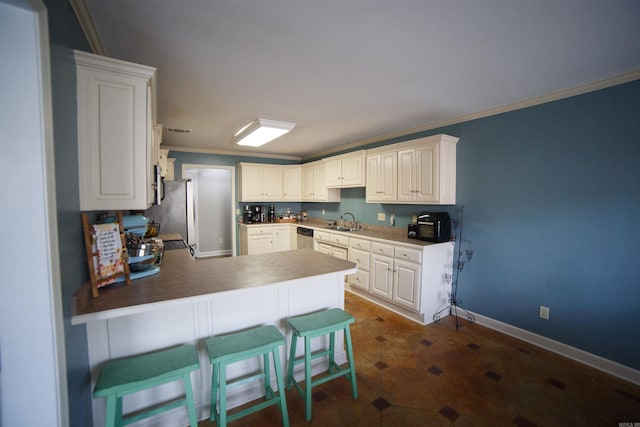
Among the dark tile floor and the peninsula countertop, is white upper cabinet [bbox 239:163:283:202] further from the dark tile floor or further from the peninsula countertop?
the dark tile floor

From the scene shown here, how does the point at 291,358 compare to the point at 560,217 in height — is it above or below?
below

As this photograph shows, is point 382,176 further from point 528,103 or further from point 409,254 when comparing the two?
point 528,103

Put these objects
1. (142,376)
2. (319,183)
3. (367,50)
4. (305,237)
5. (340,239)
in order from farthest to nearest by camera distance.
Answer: (319,183) < (305,237) < (340,239) < (367,50) < (142,376)

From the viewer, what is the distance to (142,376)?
1.32 m

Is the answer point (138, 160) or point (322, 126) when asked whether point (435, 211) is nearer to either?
point (322, 126)

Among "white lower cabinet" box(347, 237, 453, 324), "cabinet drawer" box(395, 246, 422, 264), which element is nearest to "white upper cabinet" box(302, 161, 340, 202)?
"white lower cabinet" box(347, 237, 453, 324)

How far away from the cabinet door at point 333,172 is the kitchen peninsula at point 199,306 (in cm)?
264

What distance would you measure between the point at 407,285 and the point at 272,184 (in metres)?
3.61

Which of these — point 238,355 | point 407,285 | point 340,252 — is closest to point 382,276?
point 407,285

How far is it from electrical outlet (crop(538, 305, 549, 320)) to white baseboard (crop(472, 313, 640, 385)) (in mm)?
197

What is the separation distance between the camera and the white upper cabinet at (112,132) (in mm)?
1334

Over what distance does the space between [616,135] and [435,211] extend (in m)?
1.74

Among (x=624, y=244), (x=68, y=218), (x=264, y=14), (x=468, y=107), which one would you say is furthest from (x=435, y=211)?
(x=68, y=218)

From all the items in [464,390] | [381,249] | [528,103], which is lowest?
[464,390]
